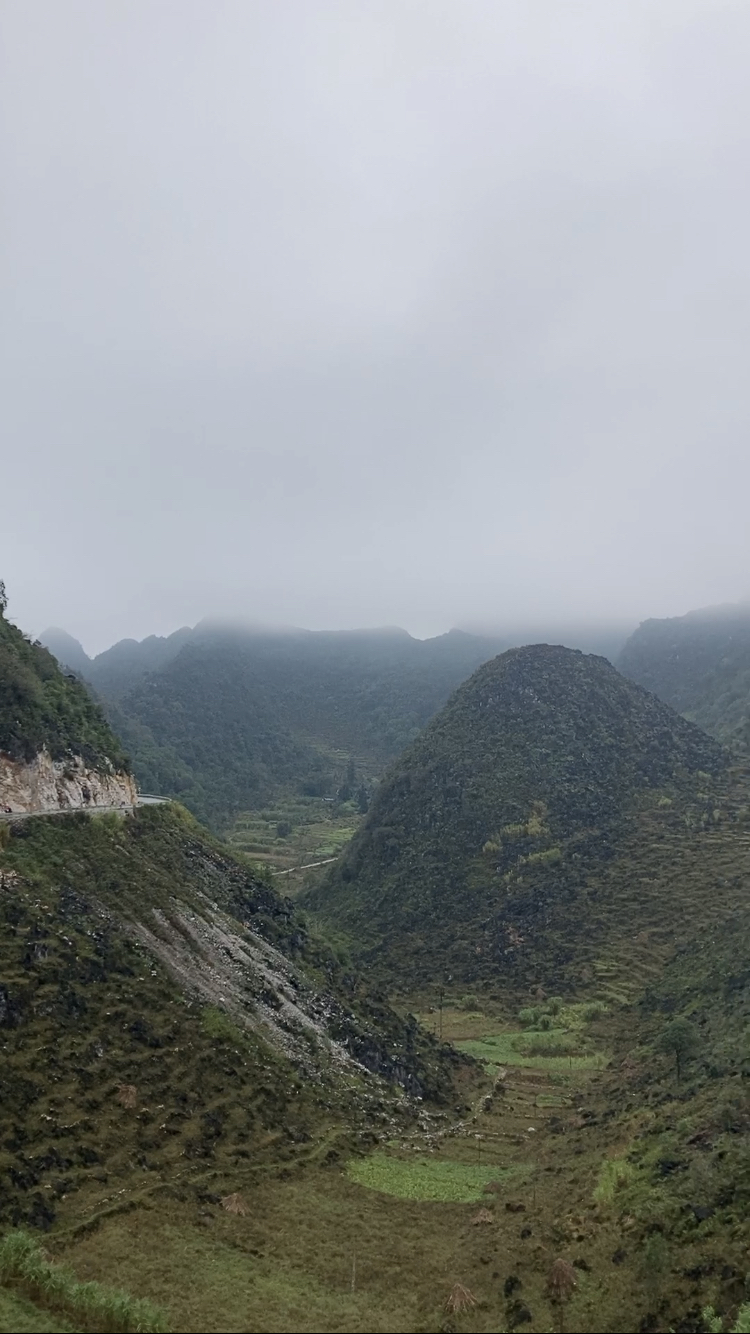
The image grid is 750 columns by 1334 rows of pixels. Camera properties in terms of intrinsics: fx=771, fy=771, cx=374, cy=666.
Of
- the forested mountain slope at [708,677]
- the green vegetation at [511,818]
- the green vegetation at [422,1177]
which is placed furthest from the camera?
the forested mountain slope at [708,677]

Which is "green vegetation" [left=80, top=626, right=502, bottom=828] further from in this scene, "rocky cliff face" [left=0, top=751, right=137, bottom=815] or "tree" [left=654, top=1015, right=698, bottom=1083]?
"tree" [left=654, top=1015, right=698, bottom=1083]

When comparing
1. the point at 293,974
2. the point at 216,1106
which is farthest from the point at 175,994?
the point at 293,974

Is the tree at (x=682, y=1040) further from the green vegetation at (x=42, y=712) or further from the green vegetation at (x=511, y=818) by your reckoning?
the green vegetation at (x=42, y=712)

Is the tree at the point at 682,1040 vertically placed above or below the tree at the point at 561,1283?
below

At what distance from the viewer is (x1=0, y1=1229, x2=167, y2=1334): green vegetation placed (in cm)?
1514

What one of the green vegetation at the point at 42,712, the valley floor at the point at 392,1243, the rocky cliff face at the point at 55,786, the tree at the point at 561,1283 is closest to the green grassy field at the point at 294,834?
the green vegetation at the point at 42,712

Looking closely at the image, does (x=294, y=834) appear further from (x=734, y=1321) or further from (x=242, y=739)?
(x=734, y=1321)

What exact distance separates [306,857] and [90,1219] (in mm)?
83141

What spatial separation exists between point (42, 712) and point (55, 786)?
5484 millimetres

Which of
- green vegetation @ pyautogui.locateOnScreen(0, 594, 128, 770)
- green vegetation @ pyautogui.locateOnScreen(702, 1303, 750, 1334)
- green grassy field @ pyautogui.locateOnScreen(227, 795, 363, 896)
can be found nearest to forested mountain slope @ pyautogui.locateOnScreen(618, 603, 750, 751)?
green grassy field @ pyautogui.locateOnScreen(227, 795, 363, 896)

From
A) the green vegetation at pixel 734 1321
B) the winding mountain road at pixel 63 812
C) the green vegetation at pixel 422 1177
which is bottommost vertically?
the green vegetation at pixel 422 1177

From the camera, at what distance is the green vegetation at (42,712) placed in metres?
39.9

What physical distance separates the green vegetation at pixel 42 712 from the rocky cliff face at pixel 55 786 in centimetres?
55

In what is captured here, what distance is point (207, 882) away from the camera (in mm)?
41312
